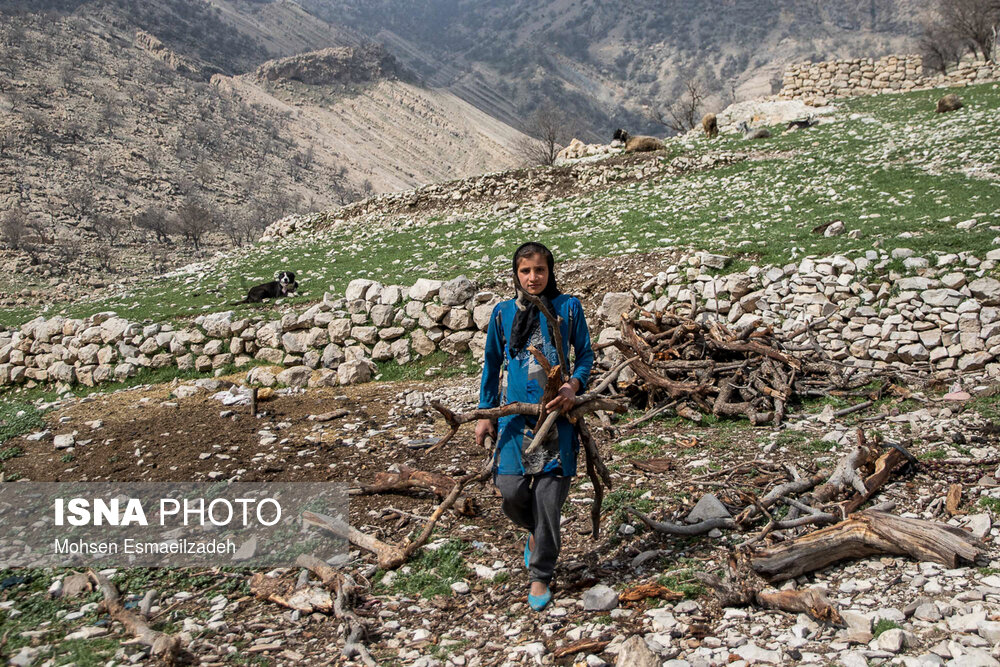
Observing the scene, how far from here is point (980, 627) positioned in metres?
2.59

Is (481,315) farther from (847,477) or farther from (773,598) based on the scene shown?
(773,598)

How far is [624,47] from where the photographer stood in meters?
137

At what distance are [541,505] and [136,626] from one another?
2580 millimetres

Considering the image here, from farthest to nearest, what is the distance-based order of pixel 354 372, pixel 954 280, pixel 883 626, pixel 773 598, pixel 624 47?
pixel 624 47, pixel 354 372, pixel 954 280, pixel 773 598, pixel 883 626

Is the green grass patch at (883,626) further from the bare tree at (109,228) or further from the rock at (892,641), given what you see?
the bare tree at (109,228)

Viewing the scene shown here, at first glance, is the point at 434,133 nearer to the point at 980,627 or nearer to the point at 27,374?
the point at 27,374

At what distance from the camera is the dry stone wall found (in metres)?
7.42

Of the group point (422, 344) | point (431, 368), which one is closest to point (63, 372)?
point (422, 344)

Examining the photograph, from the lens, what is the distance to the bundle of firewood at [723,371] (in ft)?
21.0

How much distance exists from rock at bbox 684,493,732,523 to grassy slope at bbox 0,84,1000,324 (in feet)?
20.4

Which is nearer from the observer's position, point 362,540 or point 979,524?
point 979,524

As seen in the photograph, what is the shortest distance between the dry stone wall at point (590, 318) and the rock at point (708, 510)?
3.56m

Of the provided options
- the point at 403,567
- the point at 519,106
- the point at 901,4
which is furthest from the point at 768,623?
the point at 901,4

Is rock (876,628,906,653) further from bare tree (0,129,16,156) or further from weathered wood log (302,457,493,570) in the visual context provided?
bare tree (0,129,16,156)
